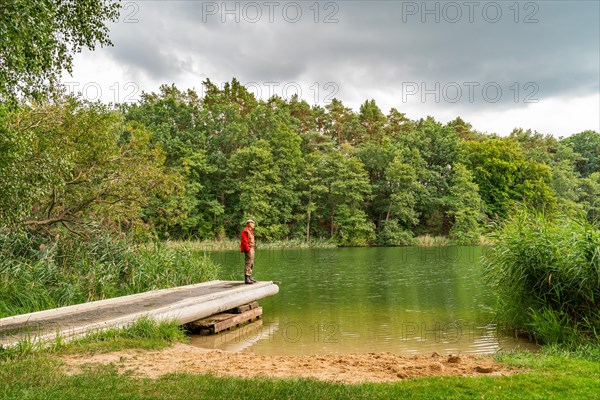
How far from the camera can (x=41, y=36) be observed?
5.98 m

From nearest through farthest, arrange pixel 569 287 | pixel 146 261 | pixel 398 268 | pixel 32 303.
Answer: pixel 569 287
pixel 32 303
pixel 146 261
pixel 398 268

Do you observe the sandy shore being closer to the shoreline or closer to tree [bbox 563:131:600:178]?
the shoreline

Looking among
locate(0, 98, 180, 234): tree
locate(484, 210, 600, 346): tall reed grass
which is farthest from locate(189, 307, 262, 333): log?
locate(484, 210, 600, 346): tall reed grass

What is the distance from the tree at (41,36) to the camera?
5.54m

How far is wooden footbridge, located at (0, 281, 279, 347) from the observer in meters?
7.05

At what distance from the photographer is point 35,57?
6.30 meters

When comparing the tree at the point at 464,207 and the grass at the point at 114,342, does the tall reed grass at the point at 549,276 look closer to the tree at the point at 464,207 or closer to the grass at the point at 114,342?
the grass at the point at 114,342

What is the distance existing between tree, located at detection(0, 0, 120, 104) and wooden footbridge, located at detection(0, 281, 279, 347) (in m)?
3.44

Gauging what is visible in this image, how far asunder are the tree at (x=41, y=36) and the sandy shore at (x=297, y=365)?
394cm

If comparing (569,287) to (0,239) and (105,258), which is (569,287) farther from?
(0,239)

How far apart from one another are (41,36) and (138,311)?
5.01 metres

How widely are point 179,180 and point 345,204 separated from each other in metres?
32.2

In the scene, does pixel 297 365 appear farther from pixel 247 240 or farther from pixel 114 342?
pixel 247 240

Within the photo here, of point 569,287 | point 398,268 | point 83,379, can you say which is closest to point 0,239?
point 83,379
